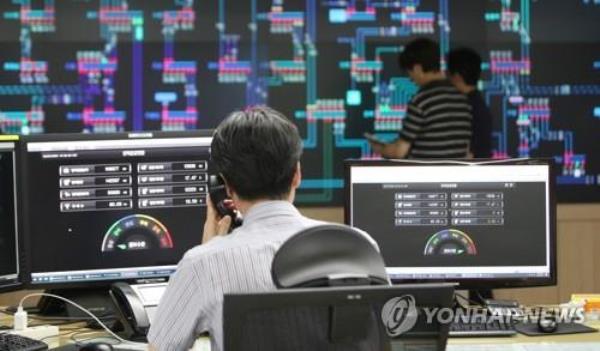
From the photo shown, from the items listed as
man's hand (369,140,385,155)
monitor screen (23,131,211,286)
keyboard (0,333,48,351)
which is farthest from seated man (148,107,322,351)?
man's hand (369,140,385,155)

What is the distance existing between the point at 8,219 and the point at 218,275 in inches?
49.9

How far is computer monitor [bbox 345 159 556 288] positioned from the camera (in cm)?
307

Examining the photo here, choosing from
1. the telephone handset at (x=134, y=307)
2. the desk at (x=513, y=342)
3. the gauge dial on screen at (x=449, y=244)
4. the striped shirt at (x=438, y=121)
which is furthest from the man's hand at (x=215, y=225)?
the striped shirt at (x=438, y=121)

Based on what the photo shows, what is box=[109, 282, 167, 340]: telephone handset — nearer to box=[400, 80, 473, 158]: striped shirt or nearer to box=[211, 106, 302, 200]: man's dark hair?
box=[211, 106, 302, 200]: man's dark hair

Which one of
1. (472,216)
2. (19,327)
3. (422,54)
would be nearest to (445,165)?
(472,216)

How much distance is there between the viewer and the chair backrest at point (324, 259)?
163 cm

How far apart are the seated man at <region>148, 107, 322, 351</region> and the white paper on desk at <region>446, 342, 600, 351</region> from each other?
90cm

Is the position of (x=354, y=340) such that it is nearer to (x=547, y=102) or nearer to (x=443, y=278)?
(x=443, y=278)

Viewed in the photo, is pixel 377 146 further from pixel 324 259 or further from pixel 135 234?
pixel 324 259

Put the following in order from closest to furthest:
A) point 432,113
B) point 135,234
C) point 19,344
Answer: point 19,344 → point 135,234 → point 432,113

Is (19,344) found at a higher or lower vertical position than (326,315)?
lower

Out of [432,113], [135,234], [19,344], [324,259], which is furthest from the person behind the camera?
[432,113]

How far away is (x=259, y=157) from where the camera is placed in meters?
1.99

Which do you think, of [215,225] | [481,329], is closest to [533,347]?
[481,329]
